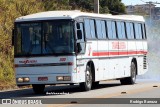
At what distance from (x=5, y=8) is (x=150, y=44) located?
30.0 metres

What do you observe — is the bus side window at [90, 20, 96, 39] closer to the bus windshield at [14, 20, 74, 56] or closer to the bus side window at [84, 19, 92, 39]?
the bus side window at [84, 19, 92, 39]

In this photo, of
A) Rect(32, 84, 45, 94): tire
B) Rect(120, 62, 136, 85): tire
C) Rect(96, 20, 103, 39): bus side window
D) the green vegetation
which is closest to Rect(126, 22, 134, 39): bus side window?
Rect(120, 62, 136, 85): tire

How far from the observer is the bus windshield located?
22547 mm

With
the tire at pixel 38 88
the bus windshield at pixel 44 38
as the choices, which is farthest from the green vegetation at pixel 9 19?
the bus windshield at pixel 44 38

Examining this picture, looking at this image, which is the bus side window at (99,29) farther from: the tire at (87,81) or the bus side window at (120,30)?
the bus side window at (120,30)

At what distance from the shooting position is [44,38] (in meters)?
22.8

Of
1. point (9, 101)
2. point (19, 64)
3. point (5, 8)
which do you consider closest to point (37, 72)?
point (19, 64)

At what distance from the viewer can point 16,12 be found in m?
35.1

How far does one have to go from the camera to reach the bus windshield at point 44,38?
74.0ft

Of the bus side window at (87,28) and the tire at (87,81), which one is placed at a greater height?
the bus side window at (87,28)

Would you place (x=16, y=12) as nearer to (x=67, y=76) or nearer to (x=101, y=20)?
(x=101, y=20)

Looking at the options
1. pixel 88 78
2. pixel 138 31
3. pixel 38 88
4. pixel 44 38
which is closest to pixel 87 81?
pixel 88 78

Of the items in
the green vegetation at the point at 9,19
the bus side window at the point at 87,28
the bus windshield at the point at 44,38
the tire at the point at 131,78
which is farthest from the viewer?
the green vegetation at the point at 9,19

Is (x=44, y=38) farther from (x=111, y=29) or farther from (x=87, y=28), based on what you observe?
(x=111, y=29)
